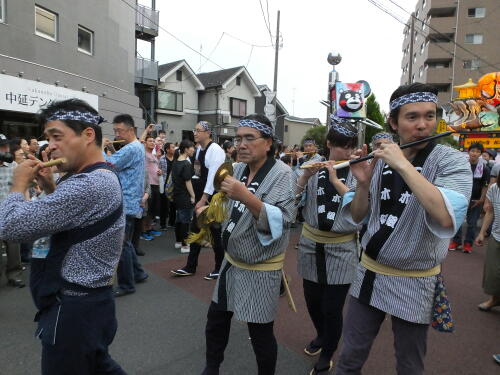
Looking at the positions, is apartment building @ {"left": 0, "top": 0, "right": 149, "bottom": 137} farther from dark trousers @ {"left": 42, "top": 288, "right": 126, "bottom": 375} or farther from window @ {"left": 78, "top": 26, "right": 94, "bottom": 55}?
dark trousers @ {"left": 42, "top": 288, "right": 126, "bottom": 375}

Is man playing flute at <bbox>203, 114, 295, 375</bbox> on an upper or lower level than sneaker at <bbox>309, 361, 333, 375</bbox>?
upper

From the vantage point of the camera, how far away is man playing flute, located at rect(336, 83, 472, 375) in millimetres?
1571

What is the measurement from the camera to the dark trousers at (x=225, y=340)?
2.04 m

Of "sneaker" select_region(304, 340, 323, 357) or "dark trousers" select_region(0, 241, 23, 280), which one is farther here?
"dark trousers" select_region(0, 241, 23, 280)

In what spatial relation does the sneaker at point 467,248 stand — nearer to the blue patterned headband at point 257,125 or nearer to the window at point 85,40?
the blue patterned headband at point 257,125

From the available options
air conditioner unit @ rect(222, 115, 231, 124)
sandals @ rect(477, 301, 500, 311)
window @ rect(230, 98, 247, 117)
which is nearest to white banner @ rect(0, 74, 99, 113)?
sandals @ rect(477, 301, 500, 311)

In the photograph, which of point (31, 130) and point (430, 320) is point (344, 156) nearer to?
point (430, 320)

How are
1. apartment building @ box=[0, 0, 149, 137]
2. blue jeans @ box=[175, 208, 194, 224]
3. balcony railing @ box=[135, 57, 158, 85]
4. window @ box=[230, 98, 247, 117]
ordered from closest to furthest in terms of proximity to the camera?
blue jeans @ box=[175, 208, 194, 224]
apartment building @ box=[0, 0, 149, 137]
balcony railing @ box=[135, 57, 158, 85]
window @ box=[230, 98, 247, 117]

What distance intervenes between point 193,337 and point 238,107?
23893mm

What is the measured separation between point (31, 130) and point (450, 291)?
37.0ft

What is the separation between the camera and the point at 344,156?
2.59m

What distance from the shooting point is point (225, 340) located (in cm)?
217

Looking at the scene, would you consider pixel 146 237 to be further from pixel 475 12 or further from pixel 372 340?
pixel 475 12

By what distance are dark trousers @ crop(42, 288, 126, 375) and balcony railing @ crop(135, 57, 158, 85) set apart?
20.6 m
